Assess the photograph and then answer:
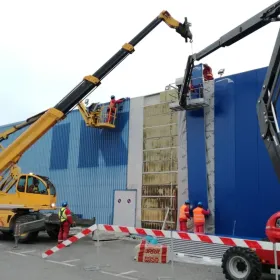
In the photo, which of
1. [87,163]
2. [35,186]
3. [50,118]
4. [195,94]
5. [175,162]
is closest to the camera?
[50,118]

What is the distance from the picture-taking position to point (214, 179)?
15.9m

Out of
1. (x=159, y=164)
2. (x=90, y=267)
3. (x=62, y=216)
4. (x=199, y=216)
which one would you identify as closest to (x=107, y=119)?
(x=159, y=164)

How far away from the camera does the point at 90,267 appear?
967 cm

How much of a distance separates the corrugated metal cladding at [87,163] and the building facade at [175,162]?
0.19ft

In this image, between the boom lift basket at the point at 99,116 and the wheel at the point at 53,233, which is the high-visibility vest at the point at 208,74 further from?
the wheel at the point at 53,233

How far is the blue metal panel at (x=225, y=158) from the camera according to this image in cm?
1533

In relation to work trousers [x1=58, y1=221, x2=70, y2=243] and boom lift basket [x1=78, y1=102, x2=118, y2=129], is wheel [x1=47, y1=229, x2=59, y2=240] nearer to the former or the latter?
work trousers [x1=58, y1=221, x2=70, y2=243]

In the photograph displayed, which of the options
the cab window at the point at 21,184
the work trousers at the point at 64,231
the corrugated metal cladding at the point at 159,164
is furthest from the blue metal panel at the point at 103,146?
the work trousers at the point at 64,231

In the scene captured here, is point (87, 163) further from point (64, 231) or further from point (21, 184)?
point (64, 231)

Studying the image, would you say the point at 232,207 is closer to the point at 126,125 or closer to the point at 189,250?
the point at 189,250

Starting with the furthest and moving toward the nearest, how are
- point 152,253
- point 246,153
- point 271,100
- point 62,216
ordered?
point 246,153 → point 62,216 → point 152,253 → point 271,100

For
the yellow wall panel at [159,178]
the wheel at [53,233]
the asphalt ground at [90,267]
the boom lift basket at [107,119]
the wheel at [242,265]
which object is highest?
the boom lift basket at [107,119]

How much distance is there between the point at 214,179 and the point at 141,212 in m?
4.61

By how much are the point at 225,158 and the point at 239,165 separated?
73cm
